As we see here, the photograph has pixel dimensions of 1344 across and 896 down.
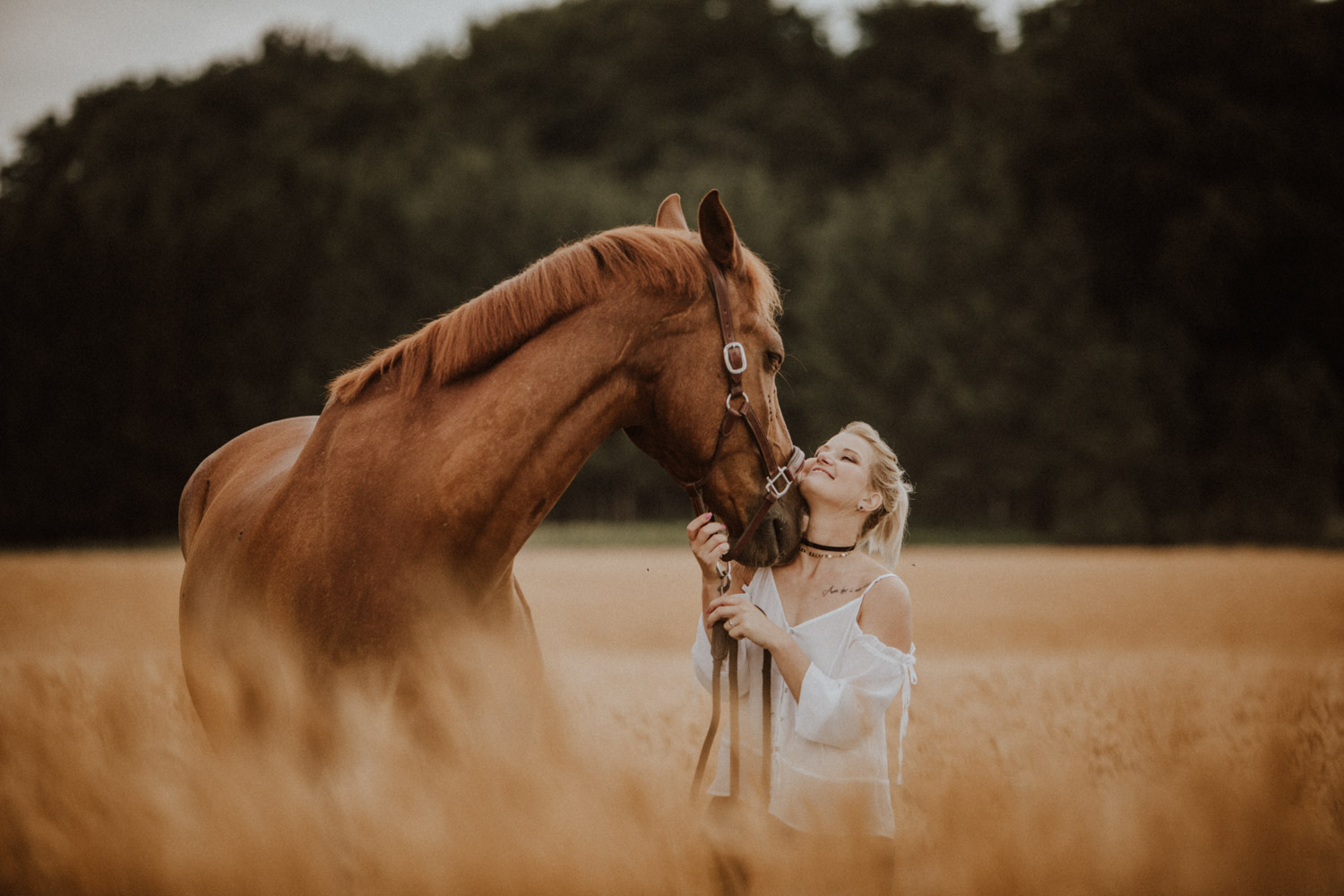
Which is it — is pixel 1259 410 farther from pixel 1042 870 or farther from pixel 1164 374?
pixel 1042 870

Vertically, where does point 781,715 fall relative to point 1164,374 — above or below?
below

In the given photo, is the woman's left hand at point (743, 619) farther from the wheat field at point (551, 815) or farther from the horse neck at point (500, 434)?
the horse neck at point (500, 434)

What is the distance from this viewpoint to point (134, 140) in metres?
42.6

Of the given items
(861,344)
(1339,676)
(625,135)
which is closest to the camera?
(1339,676)

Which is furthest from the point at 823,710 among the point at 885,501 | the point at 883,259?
the point at 883,259

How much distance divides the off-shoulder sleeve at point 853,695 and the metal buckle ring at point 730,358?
987 millimetres

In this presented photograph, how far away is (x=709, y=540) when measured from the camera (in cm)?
349

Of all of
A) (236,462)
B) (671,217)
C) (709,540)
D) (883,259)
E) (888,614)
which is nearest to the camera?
(888,614)

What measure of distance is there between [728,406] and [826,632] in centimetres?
86

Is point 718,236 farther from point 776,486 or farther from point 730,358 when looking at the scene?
point 776,486

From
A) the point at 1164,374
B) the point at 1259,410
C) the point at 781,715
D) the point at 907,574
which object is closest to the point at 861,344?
the point at 1164,374

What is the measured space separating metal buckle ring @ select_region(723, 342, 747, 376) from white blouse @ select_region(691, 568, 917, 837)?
2.59 feet

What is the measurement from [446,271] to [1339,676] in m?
37.4

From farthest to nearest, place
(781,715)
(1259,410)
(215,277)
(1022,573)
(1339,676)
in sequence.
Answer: (215,277) < (1259,410) < (1022,573) < (1339,676) < (781,715)
